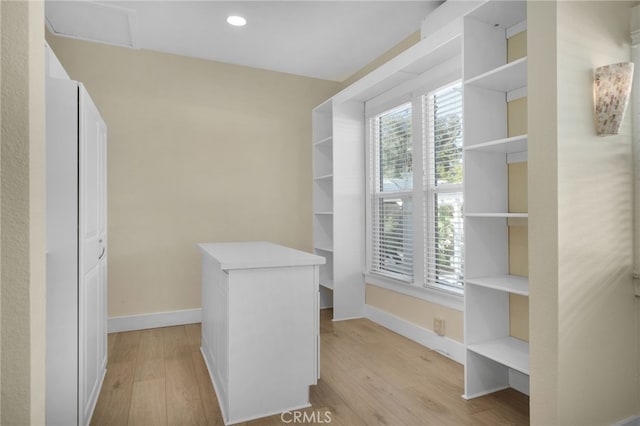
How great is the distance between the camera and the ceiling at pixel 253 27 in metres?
2.89

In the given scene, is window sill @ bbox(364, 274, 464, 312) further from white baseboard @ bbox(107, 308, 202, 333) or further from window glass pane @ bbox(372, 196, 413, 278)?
white baseboard @ bbox(107, 308, 202, 333)

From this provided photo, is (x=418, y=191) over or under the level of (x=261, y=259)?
over

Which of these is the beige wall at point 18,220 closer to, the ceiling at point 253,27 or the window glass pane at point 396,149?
the ceiling at point 253,27

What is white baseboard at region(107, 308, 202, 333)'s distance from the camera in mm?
3510

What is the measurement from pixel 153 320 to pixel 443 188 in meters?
3.01

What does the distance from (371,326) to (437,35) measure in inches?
103

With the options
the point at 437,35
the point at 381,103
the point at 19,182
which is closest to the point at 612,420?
the point at 437,35

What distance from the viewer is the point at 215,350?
2.37m

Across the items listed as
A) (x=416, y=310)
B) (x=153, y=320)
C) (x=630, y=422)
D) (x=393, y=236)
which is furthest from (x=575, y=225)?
(x=153, y=320)

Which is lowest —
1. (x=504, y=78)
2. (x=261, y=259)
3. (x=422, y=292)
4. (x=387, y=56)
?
(x=422, y=292)

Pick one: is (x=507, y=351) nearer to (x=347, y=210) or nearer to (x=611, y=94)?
(x=611, y=94)

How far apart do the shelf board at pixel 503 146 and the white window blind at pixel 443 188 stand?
0.53 meters

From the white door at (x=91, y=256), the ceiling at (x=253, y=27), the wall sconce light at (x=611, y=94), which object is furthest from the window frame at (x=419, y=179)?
the white door at (x=91, y=256)

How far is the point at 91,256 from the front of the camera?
81.0 inches
